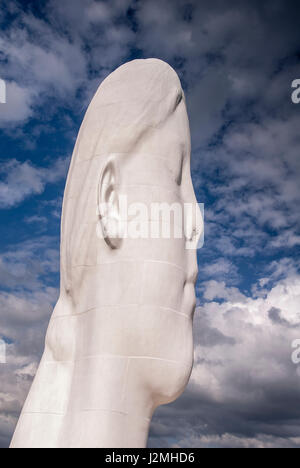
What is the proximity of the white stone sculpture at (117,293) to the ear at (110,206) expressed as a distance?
0.02m

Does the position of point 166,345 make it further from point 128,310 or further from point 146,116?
point 146,116

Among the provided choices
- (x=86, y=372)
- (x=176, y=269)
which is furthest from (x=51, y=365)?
(x=176, y=269)

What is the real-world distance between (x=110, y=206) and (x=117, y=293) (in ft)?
5.14

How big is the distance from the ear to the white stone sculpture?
2 cm

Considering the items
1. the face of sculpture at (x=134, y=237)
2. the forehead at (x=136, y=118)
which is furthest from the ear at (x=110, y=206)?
the forehead at (x=136, y=118)

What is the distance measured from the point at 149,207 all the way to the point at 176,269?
3.81 feet

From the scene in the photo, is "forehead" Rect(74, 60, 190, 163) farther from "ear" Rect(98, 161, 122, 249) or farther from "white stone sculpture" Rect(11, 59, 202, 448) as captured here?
"ear" Rect(98, 161, 122, 249)

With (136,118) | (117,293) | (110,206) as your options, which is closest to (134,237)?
(110,206)

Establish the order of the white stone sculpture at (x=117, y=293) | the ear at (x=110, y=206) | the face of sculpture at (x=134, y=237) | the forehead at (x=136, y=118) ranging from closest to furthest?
the white stone sculpture at (x=117, y=293)
the face of sculpture at (x=134, y=237)
the ear at (x=110, y=206)
the forehead at (x=136, y=118)

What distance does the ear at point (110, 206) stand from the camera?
7.79 meters

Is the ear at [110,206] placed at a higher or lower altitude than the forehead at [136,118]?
lower

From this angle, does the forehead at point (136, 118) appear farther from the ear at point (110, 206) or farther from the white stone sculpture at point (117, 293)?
the ear at point (110, 206)

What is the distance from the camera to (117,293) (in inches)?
294
